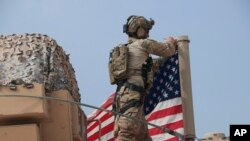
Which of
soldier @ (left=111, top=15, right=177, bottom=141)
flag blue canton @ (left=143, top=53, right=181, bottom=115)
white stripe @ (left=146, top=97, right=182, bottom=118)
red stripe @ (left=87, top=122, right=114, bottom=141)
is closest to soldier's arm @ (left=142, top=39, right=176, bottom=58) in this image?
soldier @ (left=111, top=15, right=177, bottom=141)

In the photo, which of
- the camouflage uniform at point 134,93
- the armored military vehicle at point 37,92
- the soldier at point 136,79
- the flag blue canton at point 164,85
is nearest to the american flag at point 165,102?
the flag blue canton at point 164,85

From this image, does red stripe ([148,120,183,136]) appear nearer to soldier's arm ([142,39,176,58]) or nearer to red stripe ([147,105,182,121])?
red stripe ([147,105,182,121])

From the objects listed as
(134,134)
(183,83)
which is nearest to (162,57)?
(183,83)

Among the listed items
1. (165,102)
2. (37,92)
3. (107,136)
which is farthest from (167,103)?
(37,92)

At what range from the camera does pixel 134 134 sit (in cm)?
1452

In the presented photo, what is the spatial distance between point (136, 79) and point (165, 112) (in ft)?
5.37

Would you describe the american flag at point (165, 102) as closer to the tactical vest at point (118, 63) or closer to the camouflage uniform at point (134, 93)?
the camouflage uniform at point (134, 93)

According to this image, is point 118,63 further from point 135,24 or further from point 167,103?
point 167,103

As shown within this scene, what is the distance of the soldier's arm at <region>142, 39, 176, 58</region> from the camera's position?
49.4 ft

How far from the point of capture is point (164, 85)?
53.7 ft

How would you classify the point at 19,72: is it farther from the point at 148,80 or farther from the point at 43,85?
the point at 148,80

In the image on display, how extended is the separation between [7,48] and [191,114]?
9.55 feet

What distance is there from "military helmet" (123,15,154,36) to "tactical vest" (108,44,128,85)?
326 millimetres

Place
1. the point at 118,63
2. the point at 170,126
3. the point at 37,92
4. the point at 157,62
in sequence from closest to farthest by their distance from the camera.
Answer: the point at 37,92 → the point at 118,63 → the point at 157,62 → the point at 170,126
